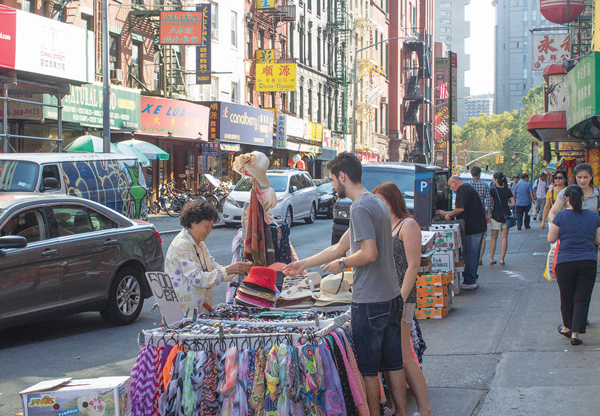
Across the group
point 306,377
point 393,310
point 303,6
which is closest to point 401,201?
point 393,310

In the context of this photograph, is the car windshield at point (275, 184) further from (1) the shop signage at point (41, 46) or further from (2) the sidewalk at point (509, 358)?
(2) the sidewalk at point (509, 358)

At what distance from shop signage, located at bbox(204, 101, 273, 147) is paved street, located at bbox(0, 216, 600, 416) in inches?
889

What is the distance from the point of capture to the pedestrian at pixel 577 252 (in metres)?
7.08

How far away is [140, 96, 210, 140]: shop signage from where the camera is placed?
27.1 metres

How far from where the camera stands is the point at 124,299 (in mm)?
8688

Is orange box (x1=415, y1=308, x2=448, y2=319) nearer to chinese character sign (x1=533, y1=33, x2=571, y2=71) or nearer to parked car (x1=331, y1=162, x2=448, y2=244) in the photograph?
parked car (x1=331, y1=162, x2=448, y2=244)

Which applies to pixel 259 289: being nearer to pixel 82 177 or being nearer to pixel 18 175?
pixel 18 175

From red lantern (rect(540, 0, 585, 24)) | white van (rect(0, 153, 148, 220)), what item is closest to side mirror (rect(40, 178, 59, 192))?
white van (rect(0, 153, 148, 220))

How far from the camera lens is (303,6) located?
4703cm

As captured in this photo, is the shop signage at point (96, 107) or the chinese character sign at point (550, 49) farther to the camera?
the chinese character sign at point (550, 49)

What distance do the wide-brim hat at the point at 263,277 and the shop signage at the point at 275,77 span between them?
3118cm

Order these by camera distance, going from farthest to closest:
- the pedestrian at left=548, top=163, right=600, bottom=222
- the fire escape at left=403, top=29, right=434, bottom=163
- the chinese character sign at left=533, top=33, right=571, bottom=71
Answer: the fire escape at left=403, top=29, right=434, bottom=163, the chinese character sign at left=533, top=33, right=571, bottom=71, the pedestrian at left=548, top=163, right=600, bottom=222

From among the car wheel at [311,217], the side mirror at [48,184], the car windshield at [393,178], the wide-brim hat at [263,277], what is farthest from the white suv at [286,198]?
the wide-brim hat at [263,277]

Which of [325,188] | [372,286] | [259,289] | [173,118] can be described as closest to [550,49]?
[325,188]
